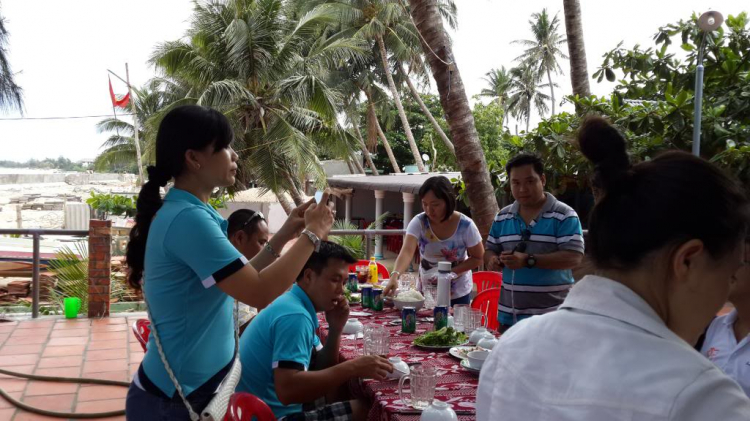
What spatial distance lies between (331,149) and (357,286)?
1603 centimetres

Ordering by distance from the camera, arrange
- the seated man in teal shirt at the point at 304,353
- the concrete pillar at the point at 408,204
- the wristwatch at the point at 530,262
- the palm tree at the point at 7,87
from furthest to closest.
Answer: the concrete pillar at the point at 408,204, the palm tree at the point at 7,87, the wristwatch at the point at 530,262, the seated man in teal shirt at the point at 304,353

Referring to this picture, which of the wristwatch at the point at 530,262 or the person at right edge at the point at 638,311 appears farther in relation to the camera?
the wristwatch at the point at 530,262

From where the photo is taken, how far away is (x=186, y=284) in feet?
5.56

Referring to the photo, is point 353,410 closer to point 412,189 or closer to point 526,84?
point 412,189

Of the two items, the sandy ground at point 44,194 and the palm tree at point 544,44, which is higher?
the palm tree at point 544,44

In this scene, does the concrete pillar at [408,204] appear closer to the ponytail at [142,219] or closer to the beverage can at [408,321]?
the beverage can at [408,321]

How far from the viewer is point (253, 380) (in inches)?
93.4

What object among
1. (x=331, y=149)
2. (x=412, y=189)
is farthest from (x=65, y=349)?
(x=331, y=149)

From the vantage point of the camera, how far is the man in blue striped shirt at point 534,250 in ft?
10.9

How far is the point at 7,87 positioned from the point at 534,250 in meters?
15.0

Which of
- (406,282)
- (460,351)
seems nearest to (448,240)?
(406,282)

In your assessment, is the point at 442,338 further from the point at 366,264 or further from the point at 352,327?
the point at 366,264

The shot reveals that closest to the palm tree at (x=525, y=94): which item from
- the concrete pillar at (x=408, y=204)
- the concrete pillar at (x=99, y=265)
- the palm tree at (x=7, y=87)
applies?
the concrete pillar at (x=408, y=204)

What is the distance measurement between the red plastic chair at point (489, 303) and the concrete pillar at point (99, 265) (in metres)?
3.96
